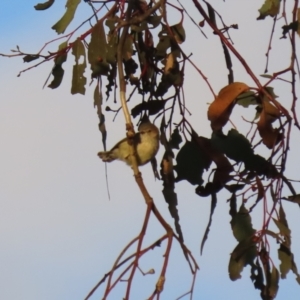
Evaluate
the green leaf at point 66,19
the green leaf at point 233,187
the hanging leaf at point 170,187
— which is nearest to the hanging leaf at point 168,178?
the hanging leaf at point 170,187

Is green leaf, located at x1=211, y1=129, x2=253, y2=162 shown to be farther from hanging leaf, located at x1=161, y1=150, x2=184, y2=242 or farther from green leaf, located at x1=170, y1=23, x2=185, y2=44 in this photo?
green leaf, located at x1=170, y1=23, x2=185, y2=44

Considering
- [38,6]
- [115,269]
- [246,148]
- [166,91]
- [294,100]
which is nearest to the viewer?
[115,269]

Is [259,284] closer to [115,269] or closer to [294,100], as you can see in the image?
[294,100]

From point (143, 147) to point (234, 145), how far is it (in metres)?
0.21

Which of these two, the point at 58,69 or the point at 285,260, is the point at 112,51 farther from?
the point at 285,260

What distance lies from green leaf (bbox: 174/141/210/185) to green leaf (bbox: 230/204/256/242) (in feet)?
0.34

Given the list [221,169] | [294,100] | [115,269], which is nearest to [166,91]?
[221,169]

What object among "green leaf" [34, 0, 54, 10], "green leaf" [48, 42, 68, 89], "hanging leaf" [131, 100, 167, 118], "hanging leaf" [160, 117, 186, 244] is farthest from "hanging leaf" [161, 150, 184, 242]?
"green leaf" [34, 0, 54, 10]

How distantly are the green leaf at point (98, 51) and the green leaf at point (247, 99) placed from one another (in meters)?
0.32

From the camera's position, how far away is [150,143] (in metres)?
1.89

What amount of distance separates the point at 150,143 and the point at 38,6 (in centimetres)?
44

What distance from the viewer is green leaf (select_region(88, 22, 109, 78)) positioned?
189cm

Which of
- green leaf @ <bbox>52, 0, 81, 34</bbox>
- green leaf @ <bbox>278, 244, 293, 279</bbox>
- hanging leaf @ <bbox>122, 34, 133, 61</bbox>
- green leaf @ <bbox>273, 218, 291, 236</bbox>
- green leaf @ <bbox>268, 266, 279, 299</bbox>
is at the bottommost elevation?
green leaf @ <bbox>268, 266, 279, 299</bbox>

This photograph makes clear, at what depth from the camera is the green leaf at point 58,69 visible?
1.90 metres
